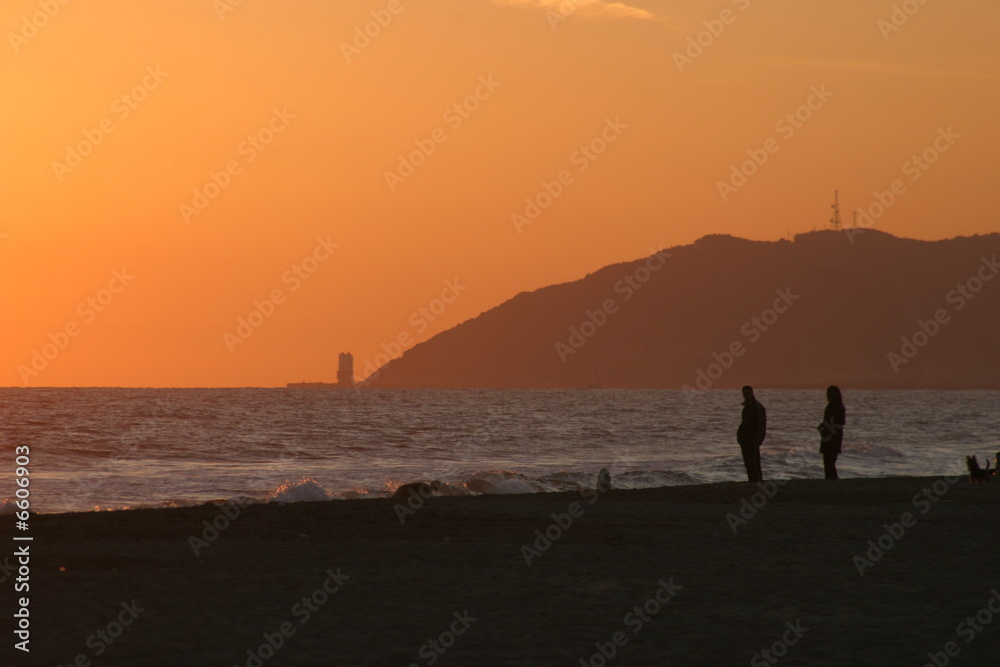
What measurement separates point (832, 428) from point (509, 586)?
45.1 ft

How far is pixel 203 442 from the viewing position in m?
54.1

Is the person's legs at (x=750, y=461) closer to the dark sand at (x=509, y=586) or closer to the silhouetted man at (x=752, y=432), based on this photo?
the silhouetted man at (x=752, y=432)

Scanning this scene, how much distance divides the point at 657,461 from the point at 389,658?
3677 centimetres

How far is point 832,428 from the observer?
22.2 meters

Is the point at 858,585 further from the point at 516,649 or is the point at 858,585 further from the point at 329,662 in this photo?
the point at 329,662

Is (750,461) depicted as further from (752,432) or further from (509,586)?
(509,586)

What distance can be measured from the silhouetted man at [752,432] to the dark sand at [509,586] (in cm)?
483

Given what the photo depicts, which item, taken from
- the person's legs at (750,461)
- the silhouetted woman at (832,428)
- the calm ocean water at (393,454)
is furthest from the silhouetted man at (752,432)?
the calm ocean water at (393,454)

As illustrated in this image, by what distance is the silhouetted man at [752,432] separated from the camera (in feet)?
68.4

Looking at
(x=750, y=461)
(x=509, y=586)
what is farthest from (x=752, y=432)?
(x=509, y=586)

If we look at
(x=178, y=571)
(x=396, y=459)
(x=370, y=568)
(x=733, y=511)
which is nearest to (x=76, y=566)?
(x=178, y=571)

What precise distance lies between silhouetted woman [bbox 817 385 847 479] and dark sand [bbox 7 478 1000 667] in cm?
608

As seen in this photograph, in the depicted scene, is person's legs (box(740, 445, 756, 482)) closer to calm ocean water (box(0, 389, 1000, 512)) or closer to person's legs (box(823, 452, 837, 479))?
person's legs (box(823, 452, 837, 479))

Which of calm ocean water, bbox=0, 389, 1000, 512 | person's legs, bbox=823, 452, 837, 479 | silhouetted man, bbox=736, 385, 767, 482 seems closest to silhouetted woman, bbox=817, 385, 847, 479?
person's legs, bbox=823, 452, 837, 479
